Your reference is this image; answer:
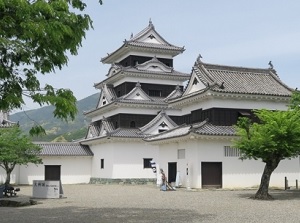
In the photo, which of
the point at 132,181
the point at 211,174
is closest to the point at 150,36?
the point at 132,181

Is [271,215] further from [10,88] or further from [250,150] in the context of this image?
[10,88]

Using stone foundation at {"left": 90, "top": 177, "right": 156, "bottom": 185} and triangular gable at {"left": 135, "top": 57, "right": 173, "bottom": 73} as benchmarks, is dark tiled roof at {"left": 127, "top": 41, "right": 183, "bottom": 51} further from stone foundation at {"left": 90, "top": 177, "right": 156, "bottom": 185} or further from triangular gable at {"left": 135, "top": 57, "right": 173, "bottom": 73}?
stone foundation at {"left": 90, "top": 177, "right": 156, "bottom": 185}

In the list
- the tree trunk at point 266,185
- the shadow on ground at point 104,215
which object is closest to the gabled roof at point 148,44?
the tree trunk at point 266,185

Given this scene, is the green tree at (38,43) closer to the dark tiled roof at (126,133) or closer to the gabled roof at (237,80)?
the gabled roof at (237,80)

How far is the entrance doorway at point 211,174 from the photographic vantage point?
31.0 meters

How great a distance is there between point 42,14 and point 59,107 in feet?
6.41

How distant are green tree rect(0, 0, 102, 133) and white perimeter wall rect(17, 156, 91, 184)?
3591cm

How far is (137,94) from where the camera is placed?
144ft

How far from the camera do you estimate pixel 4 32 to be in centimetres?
873

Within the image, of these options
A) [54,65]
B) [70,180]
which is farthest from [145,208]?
[70,180]

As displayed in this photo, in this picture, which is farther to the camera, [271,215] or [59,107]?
[271,215]

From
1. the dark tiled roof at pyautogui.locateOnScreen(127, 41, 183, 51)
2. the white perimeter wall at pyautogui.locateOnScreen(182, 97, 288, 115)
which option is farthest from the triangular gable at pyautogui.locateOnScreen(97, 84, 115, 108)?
the white perimeter wall at pyautogui.locateOnScreen(182, 97, 288, 115)

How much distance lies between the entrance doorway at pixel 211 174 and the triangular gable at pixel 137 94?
14.8 meters

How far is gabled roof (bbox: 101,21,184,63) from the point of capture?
45772mm
